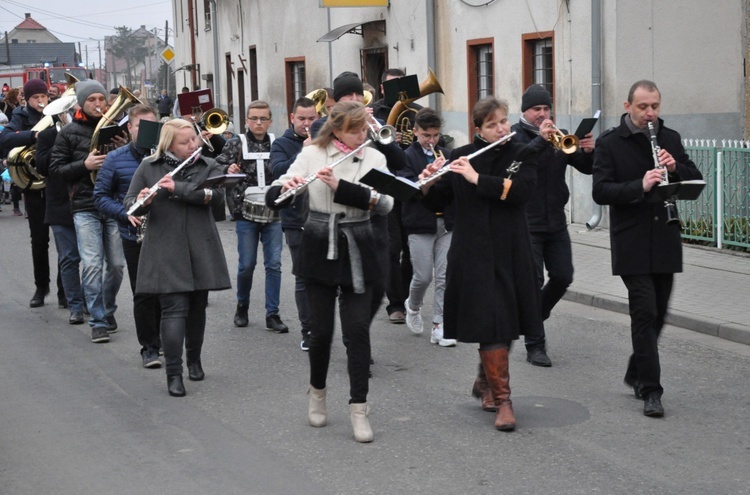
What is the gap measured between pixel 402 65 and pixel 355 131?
51.7 feet

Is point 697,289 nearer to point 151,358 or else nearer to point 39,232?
point 151,358

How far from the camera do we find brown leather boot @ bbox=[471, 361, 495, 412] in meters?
6.91

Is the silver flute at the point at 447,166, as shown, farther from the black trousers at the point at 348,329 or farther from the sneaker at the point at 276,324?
the sneaker at the point at 276,324

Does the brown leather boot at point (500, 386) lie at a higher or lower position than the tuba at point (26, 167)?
lower

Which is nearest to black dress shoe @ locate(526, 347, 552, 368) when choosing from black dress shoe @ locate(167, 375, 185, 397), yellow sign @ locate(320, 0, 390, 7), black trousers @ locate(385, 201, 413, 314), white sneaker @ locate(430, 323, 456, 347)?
white sneaker @ locate(430, 323, 456, 347)

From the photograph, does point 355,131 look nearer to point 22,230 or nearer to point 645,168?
point 645,168

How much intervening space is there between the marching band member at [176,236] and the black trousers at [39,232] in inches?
138

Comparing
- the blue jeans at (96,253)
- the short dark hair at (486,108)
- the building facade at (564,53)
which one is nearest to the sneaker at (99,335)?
the blue jeans at (96,253)

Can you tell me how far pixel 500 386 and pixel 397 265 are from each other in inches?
124

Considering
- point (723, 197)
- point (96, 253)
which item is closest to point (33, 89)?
point (96, 253)

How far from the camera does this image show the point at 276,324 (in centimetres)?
962

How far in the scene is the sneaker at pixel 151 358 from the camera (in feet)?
27.5

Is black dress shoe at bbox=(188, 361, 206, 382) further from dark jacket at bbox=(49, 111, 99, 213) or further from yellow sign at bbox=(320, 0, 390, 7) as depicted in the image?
yellow sign at bbox=(320, 0, 390, 7)

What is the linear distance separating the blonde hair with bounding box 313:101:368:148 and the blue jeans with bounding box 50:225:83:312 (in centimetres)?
417
